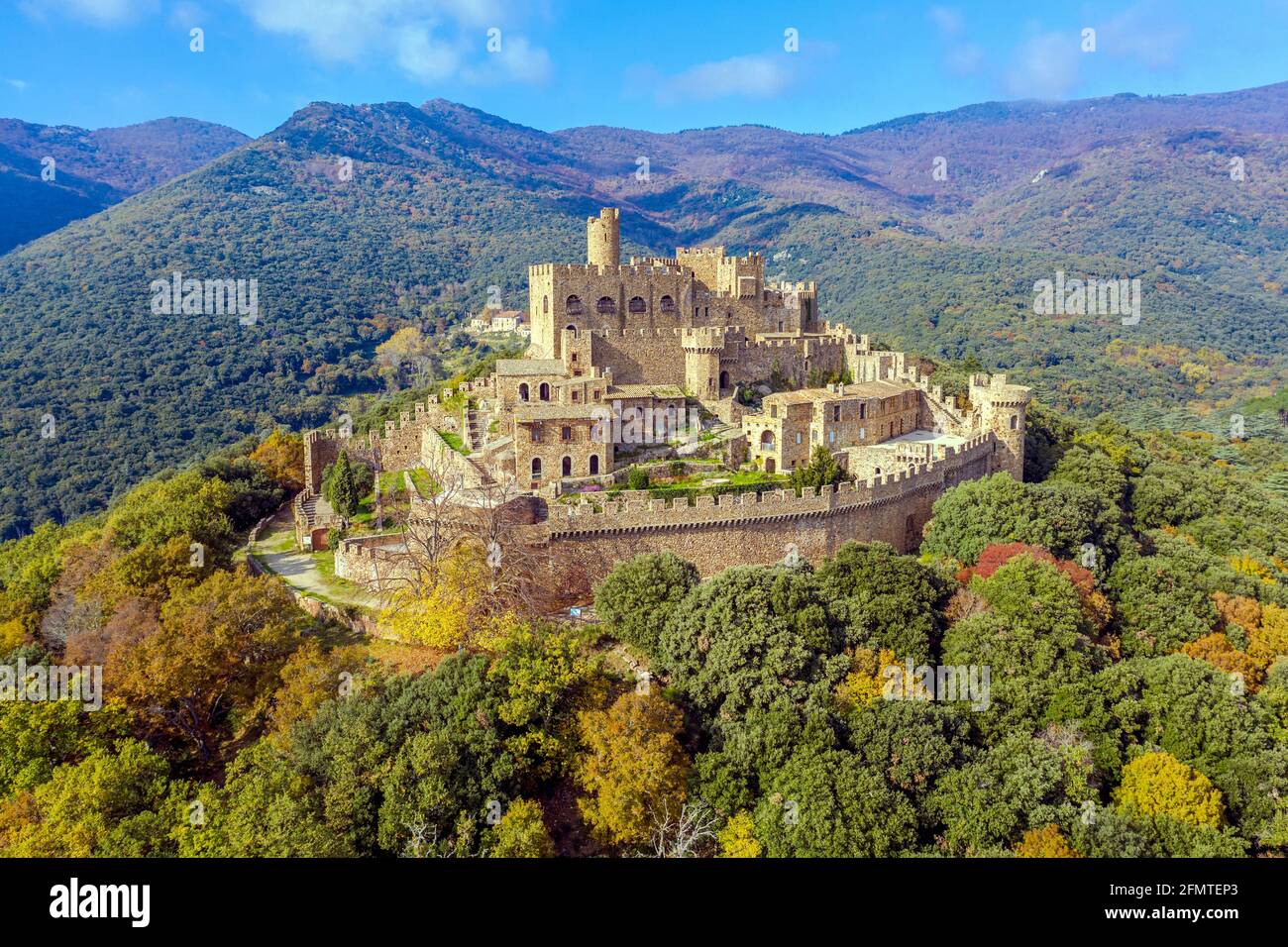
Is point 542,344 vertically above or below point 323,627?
above

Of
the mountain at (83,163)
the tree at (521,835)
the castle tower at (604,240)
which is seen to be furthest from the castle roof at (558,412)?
the mountain at (83,163)

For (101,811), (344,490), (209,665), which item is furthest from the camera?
(344,490)

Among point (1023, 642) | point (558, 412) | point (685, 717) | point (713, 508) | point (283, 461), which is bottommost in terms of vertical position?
point (685, 717)

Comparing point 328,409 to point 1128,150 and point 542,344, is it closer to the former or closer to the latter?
point 542,344

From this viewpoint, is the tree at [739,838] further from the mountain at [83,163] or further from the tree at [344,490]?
the mountain at [83,163]

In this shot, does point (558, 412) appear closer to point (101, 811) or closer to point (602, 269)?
point (602, 269)

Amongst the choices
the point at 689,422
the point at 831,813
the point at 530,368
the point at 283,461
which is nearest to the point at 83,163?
the point at 283,461

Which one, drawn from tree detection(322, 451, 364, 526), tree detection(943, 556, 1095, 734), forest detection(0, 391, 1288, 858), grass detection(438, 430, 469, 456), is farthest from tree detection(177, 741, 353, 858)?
tree detection(943, 556, 1095, 734)

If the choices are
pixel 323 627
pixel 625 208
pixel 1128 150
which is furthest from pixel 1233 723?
pixel 1128 150
